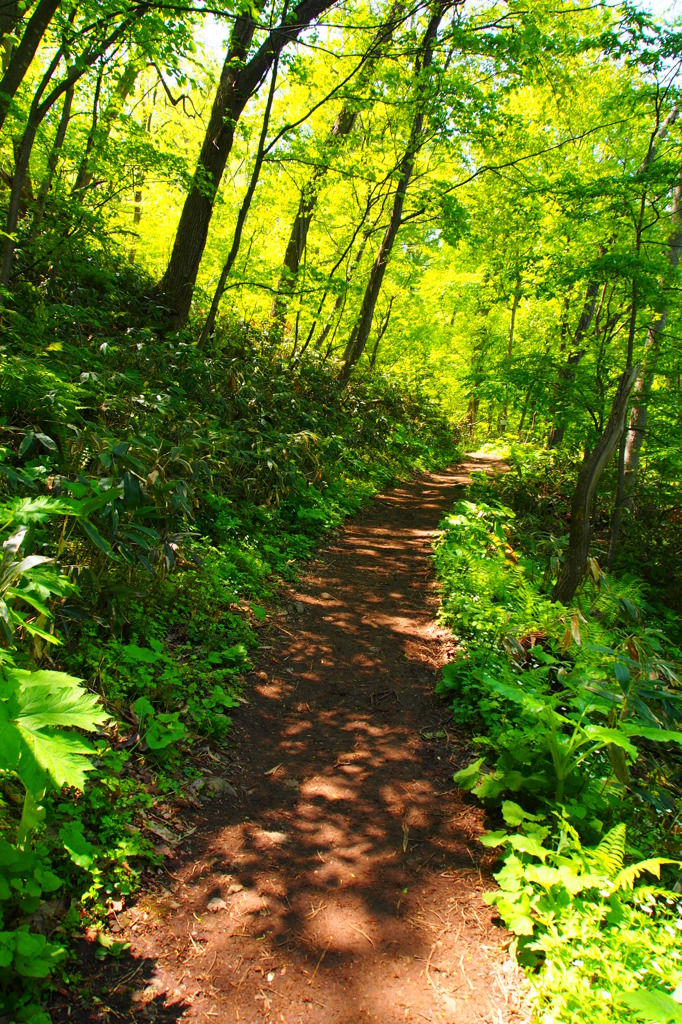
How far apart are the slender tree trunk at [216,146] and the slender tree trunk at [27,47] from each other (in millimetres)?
2893

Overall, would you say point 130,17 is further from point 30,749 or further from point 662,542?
point 662,542

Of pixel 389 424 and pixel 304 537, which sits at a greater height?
pixel 389 424

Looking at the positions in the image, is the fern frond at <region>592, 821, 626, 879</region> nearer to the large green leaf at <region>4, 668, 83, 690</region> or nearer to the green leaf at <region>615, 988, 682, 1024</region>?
the green leaf at <region>615, 988, 682, 1024</region>

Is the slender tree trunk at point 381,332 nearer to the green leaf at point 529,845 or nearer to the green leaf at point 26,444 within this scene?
the green leaf at point 26,444

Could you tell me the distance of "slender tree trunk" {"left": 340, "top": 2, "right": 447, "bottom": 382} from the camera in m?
9.38

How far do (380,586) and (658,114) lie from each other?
22.4 ft

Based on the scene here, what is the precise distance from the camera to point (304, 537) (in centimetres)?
694

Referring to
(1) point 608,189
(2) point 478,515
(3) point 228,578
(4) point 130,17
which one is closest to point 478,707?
(3) point 228,578

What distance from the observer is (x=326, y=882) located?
264 centimetres

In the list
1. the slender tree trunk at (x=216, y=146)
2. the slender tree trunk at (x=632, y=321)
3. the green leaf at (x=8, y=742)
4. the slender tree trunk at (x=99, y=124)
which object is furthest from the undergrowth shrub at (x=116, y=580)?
the slender tree trunk at (x=632, y=321)

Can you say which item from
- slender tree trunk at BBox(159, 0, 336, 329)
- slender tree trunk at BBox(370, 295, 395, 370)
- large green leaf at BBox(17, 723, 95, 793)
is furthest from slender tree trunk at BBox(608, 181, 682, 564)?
slender tree trunk at BBox(370, 295, 395, 370)

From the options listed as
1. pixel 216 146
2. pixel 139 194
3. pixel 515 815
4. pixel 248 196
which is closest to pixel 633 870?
pixel 515 815

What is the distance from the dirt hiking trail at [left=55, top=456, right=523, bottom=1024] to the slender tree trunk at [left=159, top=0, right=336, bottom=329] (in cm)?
749

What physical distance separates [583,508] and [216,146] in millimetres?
8315
